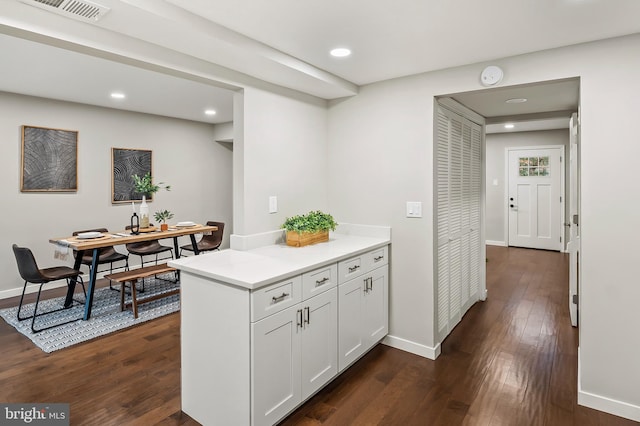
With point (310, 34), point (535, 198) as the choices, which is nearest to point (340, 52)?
A: point (310, 34)

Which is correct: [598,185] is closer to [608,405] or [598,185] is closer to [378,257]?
[608,405]

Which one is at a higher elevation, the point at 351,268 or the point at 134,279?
the point at 351,268

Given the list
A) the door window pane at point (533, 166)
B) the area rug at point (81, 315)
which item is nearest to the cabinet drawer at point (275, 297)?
the area rug at point (81, 315)

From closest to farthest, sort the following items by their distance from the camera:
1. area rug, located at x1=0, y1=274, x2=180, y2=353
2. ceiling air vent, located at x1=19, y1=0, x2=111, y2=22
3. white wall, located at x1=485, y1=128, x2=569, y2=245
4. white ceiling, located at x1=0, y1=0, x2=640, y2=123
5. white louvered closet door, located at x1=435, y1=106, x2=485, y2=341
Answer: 1. ceiling air vent, located at x1=19, y1=0, x2=111, y2=22
2. white ceiling, located at x1=0, y1=0, x2=640, y2=123
3. white louvered closet door, located at x1=435, y1=106, x2=485, y2=341
4. area rug, located at x1=0, y1=274, x2=180, y2=353
5. white wall, located at x1=485, y1=128, x2=569, y2=245

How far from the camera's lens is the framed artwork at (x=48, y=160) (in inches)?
169

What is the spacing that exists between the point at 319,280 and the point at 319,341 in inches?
14.7

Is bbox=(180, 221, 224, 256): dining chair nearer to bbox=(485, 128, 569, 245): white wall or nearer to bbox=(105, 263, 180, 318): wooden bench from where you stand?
bbox=(105, 263, 180, 318): wooden bench

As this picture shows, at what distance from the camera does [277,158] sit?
2.82 metres

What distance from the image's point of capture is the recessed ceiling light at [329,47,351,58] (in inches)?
89.8

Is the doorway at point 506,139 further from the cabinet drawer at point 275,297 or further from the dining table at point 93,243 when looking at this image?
the dining table at point 93,243

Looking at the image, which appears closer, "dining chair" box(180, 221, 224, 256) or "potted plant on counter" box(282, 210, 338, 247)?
"potted plant on counter" box(282, 210, 338, 247)

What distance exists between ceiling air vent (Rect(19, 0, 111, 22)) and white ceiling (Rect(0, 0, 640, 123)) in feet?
0.16

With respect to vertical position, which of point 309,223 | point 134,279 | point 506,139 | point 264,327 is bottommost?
point 134,279

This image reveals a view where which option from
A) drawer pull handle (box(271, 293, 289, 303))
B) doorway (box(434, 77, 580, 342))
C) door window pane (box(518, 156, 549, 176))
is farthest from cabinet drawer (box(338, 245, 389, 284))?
door window pane (box(518, 156, 549, 176))
